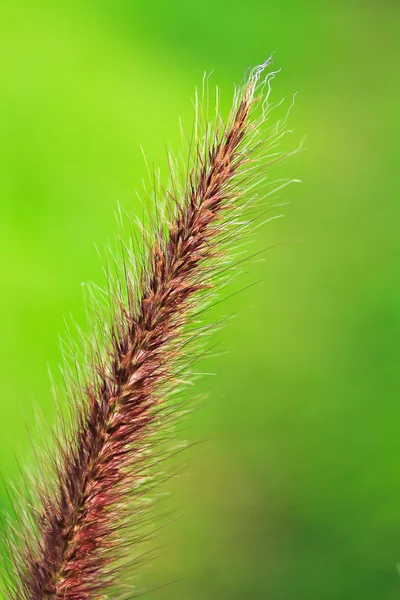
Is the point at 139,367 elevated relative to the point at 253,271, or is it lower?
elevated

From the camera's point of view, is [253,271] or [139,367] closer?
[139,367]

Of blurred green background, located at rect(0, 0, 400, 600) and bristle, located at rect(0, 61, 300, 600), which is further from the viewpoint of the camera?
blurred green background, located at rect(0, 0, 400, 600)

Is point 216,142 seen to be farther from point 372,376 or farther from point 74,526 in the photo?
point 372,376

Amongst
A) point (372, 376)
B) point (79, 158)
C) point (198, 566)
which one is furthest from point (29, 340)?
point (372, 376)

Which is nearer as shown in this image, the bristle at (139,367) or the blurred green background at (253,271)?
the bristle at (139,367)
